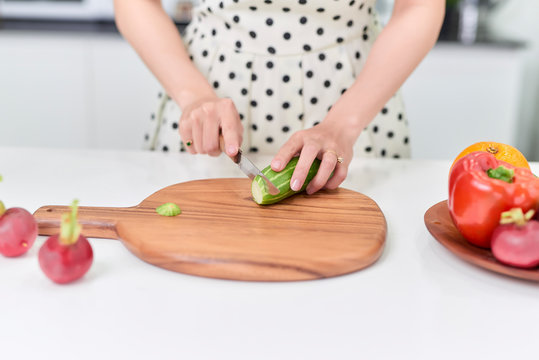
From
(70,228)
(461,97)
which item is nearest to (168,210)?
(70,228)

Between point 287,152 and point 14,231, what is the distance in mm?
394

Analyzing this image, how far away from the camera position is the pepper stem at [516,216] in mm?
578

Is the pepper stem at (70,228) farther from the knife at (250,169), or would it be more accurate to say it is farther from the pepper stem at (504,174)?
the pepper stem at (504,174)

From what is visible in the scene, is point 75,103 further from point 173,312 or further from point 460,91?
point 173,312

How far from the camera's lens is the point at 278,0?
113cm

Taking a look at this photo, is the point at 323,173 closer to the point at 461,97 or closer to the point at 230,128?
the point at 230,128

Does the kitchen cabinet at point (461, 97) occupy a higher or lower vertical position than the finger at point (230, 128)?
lower

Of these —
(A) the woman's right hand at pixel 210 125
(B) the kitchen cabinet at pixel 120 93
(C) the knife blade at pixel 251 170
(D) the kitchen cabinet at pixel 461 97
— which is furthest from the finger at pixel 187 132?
(D) the kitchen cabinet at pixel 461 97

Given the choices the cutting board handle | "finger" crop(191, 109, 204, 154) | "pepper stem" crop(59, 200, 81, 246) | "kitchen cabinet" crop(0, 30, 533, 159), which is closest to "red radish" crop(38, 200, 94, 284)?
"pepper stem" crop(59, 200, 81, 246)

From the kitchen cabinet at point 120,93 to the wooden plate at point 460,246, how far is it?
164cm

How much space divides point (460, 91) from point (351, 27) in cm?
125

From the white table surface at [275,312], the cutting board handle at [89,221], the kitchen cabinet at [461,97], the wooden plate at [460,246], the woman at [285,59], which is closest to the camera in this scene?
the white table surface at [275,312]

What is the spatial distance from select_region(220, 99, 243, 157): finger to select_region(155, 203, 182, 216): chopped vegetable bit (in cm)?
15

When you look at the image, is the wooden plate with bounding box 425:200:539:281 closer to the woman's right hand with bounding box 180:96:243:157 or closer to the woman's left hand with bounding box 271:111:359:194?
the woman's left hand with bounding box 271:111:359:194
